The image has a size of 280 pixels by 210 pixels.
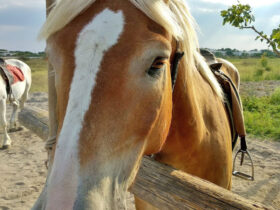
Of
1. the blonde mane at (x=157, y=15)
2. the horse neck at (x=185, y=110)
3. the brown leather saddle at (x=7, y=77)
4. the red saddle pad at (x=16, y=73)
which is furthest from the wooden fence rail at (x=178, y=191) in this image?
the red saddle pad at (x=16, y=73)

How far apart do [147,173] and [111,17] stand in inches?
39.0

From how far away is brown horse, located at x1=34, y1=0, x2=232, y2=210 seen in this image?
85 cm

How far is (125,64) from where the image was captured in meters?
1.00

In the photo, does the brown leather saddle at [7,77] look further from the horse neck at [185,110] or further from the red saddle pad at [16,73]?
the horse neck at [185,110]

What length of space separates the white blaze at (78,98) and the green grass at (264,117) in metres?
5.91

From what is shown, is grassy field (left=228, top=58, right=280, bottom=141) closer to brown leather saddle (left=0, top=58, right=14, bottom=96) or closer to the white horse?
the white horse

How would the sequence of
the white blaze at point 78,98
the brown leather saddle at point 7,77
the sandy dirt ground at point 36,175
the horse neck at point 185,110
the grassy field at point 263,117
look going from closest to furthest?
the white blaze at point 78,98
the horse neck at point 185,110
the sandy dirt ground at point 36,175
the grassy field at point 263,117
the brown leather saddle at point 7,77

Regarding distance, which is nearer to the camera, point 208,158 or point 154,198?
point 154,198

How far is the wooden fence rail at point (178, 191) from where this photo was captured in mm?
1195

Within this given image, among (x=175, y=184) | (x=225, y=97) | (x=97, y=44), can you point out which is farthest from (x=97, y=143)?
(x=225, y=97)

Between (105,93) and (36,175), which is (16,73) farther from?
(105,93)

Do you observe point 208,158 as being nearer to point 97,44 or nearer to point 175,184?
point 175,184

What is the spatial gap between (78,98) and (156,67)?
38 cm

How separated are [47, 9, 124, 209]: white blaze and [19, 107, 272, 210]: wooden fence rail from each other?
0.73 meters
